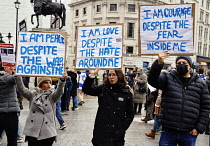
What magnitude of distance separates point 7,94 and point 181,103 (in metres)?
3.02

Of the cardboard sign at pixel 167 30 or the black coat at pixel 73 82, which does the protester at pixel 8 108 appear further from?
the black coat at pixel 73 82

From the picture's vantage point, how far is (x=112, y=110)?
402 cm

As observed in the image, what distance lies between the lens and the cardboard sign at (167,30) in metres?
4.69

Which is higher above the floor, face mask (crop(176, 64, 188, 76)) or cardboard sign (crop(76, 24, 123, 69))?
cardboard sign (crop(76, 24, 123, 69))

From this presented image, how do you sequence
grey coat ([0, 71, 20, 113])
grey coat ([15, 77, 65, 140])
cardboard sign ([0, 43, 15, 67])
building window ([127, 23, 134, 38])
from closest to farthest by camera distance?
grey coat ([15, 77, 65, 140]) → grey coat ([0, 71, 20, 113]) → cardboard sign ([0, 43, 15, 67]) → building window ([127, 23, 134, 38])

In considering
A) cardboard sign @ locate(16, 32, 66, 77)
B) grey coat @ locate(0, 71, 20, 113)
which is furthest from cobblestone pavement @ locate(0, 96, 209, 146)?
cardboard sign @ locate(16, 32, 66, 77)

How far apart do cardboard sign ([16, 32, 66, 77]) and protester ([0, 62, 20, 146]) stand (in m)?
0.41

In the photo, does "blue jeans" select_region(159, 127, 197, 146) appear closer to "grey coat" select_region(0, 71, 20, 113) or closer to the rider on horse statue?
"grey coat" select_region(0, 71, 20, 113)

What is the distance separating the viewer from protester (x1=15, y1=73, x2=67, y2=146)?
425 centimetres

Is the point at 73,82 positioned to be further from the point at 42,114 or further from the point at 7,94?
the point at 42,114

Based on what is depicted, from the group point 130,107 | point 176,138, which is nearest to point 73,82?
point 130,107

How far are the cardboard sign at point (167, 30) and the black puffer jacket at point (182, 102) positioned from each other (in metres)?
0.75

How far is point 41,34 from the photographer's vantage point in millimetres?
4848

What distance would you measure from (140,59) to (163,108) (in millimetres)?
42202
